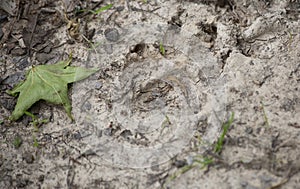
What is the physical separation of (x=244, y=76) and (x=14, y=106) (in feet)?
3.92

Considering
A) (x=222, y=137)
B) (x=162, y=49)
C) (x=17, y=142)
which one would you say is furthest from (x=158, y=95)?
(x=17, y=142)

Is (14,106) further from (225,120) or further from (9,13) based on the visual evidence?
(225,120)

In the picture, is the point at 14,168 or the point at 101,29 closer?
the point at 14,168

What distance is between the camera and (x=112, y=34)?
241cm

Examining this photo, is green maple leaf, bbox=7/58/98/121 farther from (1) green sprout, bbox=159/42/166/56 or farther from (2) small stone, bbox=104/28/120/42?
(1) green sprout, bbox=159/42/166/56

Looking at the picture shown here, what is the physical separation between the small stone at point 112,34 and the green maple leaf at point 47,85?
25 cm

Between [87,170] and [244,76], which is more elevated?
[244,76]

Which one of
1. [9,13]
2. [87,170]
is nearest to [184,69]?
[87,170]

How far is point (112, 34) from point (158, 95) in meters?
0.49

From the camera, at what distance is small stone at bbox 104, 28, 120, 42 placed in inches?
94.2

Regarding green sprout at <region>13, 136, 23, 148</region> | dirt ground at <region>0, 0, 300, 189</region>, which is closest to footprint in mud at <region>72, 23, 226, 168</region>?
dirt ground at <region>0, 0, 300, 189</region>

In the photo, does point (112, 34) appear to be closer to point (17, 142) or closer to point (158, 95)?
point (158, 95)

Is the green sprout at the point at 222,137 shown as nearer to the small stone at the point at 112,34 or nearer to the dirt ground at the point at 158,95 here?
the dirt ground at the point at 158,95

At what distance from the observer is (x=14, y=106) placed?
221 centimetres
